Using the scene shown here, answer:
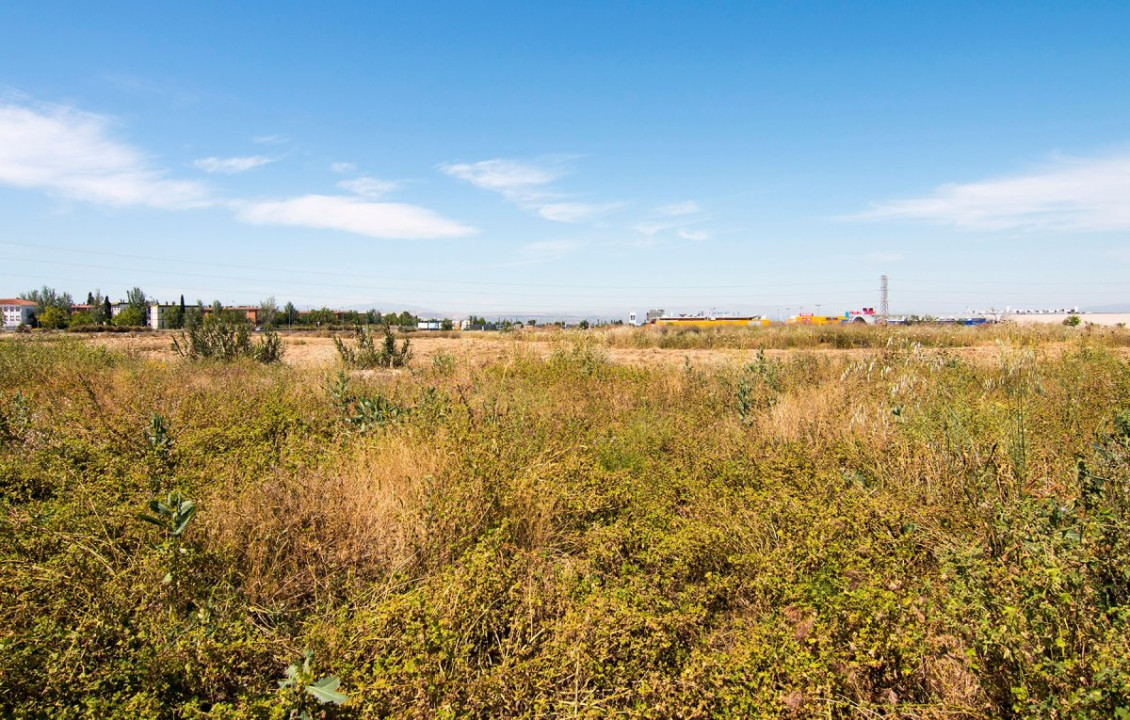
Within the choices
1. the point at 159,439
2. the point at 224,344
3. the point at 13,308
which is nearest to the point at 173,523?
the point at 159,439

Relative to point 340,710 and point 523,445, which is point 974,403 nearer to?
point 523,445

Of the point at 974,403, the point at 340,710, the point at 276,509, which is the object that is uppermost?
the point at 974,403

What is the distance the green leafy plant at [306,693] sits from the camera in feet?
6.61

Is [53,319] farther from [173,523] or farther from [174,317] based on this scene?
[173,523]

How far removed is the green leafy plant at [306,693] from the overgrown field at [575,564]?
0.10 ft

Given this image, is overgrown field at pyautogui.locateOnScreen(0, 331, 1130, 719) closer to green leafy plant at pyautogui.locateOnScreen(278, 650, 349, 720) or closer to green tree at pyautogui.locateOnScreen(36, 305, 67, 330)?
green leafy plant at pyautogui.locateOnScreen(278, 650, 349, 720)

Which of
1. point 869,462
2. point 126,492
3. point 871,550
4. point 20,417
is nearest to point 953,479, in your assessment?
point 869,462

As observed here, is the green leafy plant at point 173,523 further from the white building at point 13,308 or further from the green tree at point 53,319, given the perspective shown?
the white building at point 13,308

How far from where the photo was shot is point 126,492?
3727 millimetres

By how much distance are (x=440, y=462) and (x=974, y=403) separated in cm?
500

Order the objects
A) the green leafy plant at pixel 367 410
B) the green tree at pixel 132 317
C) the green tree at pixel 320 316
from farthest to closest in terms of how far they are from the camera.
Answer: the green tree at pixel 320 316, the green tree at pixel 132 317, the green leafy plant at pixel 367 410

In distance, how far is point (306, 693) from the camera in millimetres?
2145

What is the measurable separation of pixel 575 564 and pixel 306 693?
4.85 feet

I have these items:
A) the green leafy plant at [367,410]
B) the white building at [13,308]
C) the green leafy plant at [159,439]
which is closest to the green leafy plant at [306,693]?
the green leafy plant at [159,439]
